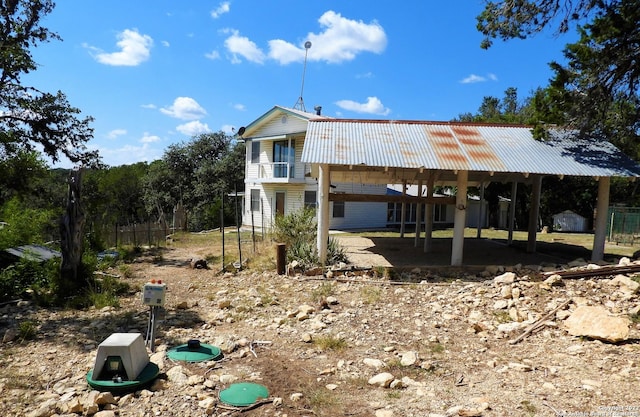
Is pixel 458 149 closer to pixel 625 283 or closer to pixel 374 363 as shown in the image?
pixel 625 283

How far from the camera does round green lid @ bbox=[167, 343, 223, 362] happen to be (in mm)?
5570

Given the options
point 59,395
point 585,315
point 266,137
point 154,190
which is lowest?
point 59,395

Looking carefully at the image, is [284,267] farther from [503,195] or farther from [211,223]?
[503,195]

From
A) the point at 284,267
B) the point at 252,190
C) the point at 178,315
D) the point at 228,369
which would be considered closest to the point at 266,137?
the point at 252,190

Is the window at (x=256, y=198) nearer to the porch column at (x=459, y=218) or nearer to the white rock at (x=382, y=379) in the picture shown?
the porch column at (x=459, y=218)

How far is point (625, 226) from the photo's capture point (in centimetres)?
1791

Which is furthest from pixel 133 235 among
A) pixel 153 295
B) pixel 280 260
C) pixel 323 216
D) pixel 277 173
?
pixel 153 295

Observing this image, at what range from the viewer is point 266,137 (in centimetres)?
2355

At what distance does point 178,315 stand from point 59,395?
124 inches

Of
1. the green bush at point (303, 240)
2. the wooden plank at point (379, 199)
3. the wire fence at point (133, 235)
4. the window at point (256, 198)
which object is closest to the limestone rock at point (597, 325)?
the wooden plank at point (379, 199)

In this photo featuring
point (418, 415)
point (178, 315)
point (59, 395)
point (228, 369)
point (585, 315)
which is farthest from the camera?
point (178, 315)

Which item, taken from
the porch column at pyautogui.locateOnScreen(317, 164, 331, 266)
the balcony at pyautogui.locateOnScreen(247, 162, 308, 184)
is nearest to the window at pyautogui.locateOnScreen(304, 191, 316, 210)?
the balcony at pyautogui.locateOnScreen(247, 162, 308, 184)

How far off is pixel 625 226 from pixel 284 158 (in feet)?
54.2

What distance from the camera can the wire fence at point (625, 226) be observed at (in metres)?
17.7
